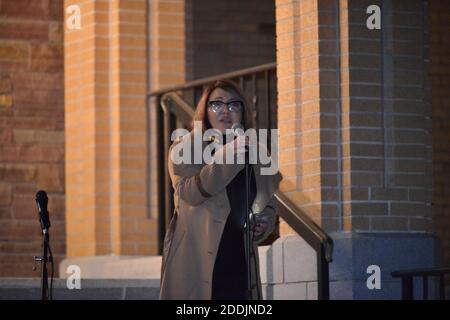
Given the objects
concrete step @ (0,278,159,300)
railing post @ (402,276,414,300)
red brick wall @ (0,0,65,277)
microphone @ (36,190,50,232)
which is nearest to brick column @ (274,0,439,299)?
railing post @ (402,276,414,300)

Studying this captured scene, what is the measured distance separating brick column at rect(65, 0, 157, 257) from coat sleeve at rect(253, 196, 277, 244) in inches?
168

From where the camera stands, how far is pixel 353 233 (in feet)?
31.8

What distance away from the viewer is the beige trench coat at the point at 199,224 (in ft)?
26.6

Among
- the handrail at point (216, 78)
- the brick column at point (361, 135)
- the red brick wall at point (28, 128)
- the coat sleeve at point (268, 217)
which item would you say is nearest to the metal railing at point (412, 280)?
the brick column at point (361, 135)

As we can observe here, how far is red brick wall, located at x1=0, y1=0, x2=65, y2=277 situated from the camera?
13.2 meters

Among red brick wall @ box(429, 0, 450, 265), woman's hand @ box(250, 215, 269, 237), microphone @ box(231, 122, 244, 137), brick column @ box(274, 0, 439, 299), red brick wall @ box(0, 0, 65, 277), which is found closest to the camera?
microphone @ box(231, 122, 244, 137)

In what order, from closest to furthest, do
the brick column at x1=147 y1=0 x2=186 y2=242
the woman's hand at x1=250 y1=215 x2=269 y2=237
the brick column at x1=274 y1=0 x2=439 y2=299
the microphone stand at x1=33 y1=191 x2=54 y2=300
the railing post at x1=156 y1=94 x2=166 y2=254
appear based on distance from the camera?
the woman's hand at x1=250 y1=215 x2=269 y2=237
the microphone stand at x1=33 y1=191 x2=54 y2=300
the brick column at x1=274 y1=0 x2=439 y2=299
the railing post at x1=156 y1=94 x2=166 y2=254
the brick column at x1=147 y1=0 x2=186 y2=242

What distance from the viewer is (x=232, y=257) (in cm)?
813

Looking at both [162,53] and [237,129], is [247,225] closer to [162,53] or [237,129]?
[237,129]

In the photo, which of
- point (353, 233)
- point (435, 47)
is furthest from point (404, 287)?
point (435, 47)

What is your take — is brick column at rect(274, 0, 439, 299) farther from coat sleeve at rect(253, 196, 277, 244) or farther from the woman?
the woman

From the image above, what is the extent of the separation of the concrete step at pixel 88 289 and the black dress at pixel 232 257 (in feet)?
6.99

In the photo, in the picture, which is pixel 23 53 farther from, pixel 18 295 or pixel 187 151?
pixel 187 151

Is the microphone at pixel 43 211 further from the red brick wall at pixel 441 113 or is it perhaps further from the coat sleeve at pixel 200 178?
the red brick wall at pixel 441 113
